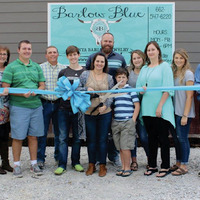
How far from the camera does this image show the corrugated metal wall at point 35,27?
19.9 feet

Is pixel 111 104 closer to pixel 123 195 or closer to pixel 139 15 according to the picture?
pixel 123 195

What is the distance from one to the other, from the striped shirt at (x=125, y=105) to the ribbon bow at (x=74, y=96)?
1.40 feet

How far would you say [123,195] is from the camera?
3463mm

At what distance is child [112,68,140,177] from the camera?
4082mm

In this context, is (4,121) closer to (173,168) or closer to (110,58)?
(110,58)

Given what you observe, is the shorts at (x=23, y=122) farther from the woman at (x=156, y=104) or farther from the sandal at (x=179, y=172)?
the sandal at (x=179, y=172)

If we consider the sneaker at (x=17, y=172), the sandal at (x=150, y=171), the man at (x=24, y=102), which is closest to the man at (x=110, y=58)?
the man at (x=24, y=102)

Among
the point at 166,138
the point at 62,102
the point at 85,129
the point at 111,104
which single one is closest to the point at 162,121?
the point at 166,138

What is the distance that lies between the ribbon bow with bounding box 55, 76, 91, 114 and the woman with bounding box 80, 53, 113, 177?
0.14 meters

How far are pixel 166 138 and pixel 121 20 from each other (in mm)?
2964

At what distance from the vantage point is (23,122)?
405 cm

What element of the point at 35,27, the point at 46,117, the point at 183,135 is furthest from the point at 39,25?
the point at 183,135

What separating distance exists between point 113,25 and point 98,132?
2726 millimetres

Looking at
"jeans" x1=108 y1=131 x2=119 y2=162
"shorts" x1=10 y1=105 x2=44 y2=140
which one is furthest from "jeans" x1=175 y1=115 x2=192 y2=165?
"shorts" x1=10 y1=105 x2=44 y2=140
